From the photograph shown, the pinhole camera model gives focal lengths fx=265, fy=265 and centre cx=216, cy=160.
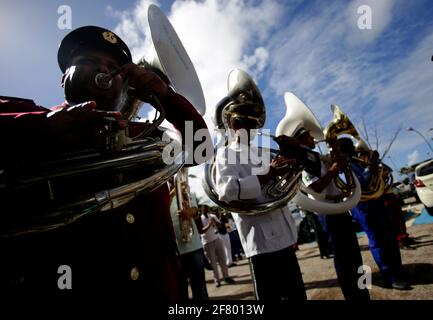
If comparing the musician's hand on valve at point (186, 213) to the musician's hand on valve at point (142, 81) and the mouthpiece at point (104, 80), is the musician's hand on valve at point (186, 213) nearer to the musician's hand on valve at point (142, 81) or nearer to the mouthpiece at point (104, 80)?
the musician's hand on valve at point (142, 81)

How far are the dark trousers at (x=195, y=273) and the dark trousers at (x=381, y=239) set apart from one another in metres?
2.37

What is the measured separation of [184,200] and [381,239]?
281cm

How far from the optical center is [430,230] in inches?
251

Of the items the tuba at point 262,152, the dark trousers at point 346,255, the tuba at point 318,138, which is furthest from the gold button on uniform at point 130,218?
the dark trousers at point 346,255

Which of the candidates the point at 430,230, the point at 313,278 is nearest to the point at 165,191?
the point at 313,278

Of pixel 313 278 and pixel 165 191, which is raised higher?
pixel 165 191

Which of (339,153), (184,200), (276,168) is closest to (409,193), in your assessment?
(339,153)

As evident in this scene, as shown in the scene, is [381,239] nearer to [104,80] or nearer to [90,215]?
[90,215]

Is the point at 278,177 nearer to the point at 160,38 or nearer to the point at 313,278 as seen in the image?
the point at 160,38

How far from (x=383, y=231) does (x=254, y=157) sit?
7.68 feet

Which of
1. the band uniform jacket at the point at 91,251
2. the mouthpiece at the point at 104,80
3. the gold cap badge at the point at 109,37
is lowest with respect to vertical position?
the band uniform jacket at the point at 91,251

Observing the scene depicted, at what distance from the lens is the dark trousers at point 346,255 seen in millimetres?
2803

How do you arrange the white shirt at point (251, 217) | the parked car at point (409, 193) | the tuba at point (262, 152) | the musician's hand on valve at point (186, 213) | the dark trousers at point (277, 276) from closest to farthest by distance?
the dark trousers at point (277, 276) < the white shirt at point (251, 217) < the tuba at point (262, 152) < the musician's hand on valve at point (186, 213) < the parked car at point (409, 193)
